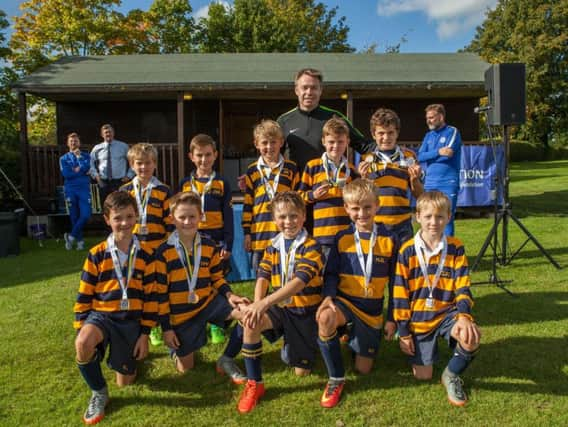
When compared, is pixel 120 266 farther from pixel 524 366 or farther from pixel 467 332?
pixel 524 366

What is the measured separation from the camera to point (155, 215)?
12.2 ft

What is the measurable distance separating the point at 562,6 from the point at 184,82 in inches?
1639

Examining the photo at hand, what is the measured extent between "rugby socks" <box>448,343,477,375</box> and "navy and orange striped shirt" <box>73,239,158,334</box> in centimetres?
190

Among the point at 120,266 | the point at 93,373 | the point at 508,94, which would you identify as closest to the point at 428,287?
the point at 120,266

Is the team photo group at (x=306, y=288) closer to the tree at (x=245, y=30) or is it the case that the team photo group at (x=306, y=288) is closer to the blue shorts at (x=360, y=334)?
the blue shorts at (x=360, y=334)

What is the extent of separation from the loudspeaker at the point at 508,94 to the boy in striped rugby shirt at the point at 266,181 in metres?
2.91

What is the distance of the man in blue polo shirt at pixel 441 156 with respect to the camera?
5.43m

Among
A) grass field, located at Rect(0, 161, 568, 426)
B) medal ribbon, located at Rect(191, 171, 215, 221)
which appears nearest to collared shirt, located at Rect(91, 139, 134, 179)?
grass field, located at Rect(0, 161, 568, 426)

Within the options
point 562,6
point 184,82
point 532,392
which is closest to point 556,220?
point 532,392

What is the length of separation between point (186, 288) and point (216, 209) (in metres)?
0.84

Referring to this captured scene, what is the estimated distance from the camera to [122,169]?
7.79m

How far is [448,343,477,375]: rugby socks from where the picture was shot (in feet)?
8.92

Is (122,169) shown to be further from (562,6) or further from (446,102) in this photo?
(562,6)

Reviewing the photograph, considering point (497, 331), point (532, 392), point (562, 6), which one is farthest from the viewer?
point (562, 6)
